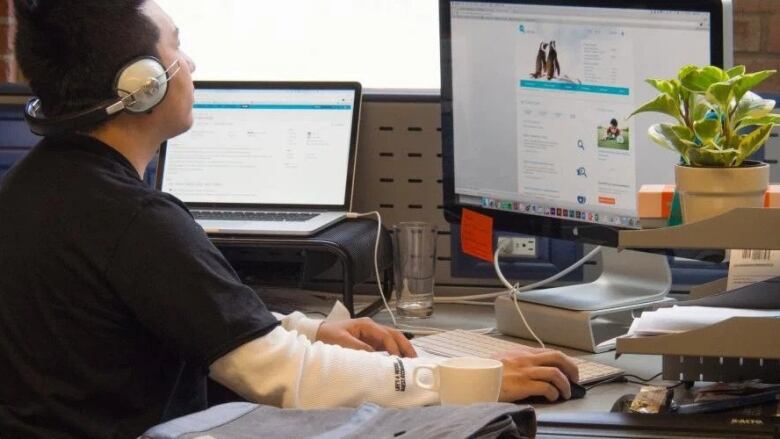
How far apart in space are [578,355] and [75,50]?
0.80 meters

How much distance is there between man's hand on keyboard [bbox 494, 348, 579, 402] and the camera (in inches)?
54.1

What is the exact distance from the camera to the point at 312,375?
131cm

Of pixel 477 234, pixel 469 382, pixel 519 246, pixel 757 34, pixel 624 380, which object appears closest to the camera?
pixel 469 382

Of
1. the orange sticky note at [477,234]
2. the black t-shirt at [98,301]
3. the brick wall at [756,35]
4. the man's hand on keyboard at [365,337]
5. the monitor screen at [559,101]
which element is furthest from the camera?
the brick wall at [756,35]

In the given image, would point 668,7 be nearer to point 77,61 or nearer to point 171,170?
point 77,61

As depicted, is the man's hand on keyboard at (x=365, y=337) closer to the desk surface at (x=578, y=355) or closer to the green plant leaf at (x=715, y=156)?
the desk surface at (x=578, y=355)

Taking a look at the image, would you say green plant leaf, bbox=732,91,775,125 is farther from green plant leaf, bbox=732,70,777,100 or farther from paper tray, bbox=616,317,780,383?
paper tray, bbox=616,317,780,383

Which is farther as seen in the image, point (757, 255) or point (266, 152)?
point (266, 152)

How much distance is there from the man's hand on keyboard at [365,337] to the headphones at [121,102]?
1.24ft

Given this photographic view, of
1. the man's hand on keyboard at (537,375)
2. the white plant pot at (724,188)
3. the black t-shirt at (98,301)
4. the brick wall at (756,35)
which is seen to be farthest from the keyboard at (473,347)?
the brick wall at (756,35)

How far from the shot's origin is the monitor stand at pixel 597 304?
5.62 feet

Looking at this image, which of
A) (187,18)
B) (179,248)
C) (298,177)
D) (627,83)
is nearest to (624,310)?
(627,83)

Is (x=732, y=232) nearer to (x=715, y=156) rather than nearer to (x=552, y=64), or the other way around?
(x=715, y=156)

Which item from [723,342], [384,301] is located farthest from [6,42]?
[723,342]
